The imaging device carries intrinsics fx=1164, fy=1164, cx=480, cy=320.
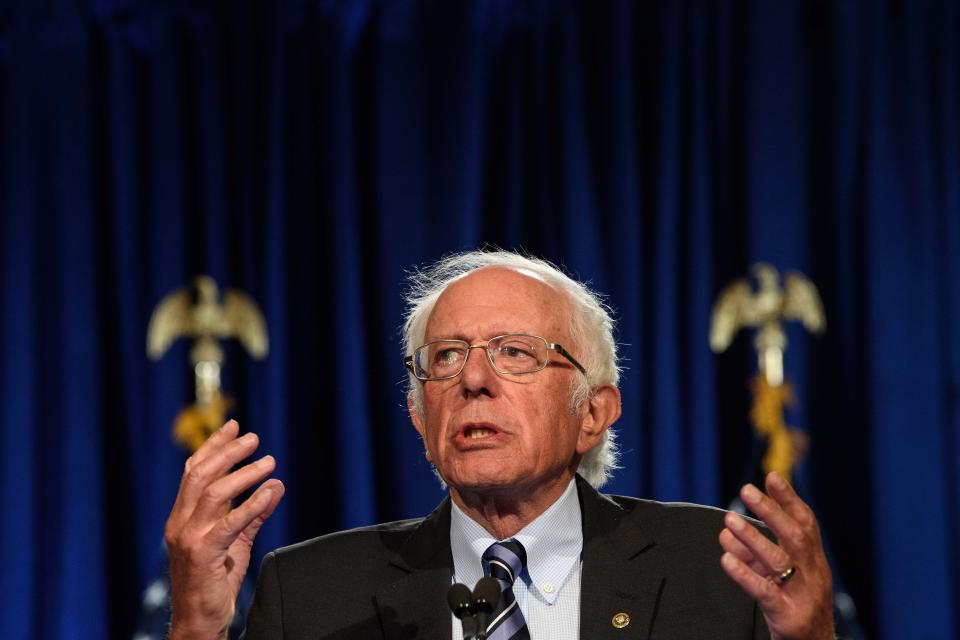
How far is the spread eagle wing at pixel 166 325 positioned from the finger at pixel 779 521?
9.57 feet

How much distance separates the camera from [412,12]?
436 centimetres

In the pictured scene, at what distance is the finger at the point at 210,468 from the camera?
175 centimetres

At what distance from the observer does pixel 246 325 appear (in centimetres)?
417

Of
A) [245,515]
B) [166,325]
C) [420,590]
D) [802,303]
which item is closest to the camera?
[245,515]

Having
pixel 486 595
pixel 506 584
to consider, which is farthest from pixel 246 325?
pixel 486 595

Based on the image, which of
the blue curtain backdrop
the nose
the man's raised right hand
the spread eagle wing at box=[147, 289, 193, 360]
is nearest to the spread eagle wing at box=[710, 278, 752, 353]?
the blue curtain backdrop

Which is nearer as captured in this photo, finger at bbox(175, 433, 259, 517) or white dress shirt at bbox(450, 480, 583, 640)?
finger at bbox(175, 433, 259, 517)

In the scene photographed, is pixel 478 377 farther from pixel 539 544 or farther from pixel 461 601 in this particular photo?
pixel 461 601

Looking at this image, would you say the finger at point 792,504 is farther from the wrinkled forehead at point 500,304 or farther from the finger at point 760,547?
the wrinkled forehead at point 500,304

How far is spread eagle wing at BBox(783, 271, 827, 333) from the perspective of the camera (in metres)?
3.96

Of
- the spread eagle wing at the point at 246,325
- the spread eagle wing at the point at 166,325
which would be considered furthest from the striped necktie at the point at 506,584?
the spread eagle wing at the point at 166,325

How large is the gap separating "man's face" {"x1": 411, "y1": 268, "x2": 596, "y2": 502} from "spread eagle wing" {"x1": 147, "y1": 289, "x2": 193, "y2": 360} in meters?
2.11

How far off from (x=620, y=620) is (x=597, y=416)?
0.49m

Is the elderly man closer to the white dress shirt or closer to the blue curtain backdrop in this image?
the white dress shirt
